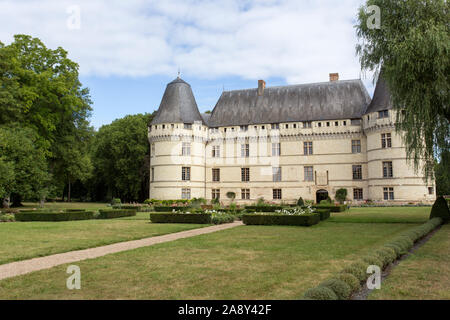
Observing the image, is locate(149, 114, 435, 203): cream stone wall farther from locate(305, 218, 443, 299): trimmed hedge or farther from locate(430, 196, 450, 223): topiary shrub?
locate(305, 218, 443, 299): trimmed hedge

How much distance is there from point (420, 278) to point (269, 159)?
1191 inches

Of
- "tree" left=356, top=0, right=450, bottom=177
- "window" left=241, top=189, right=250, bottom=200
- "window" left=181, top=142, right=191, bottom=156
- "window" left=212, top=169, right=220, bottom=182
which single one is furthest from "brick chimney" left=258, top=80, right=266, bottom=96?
"tree" left=356, top=0, right=450, bottom=177

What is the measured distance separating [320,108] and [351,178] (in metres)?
7.47

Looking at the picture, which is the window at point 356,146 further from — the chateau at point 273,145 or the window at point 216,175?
the window at point 216,175

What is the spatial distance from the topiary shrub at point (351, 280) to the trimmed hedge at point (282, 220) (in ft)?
31.7

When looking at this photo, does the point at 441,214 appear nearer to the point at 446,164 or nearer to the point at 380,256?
the point at 446,164

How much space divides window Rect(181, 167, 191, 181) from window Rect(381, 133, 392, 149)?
1814 cm

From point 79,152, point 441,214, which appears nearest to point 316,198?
point 441,214

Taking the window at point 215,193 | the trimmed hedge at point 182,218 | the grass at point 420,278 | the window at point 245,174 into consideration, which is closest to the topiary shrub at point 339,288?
the grass at point 420,278

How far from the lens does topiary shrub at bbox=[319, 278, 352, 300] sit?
192 inches

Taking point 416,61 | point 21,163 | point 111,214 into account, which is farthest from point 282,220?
point 21,163

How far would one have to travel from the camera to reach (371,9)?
14664 millimetres

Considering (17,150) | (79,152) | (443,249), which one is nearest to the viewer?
(443,249)

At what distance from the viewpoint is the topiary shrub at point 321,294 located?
450cm
